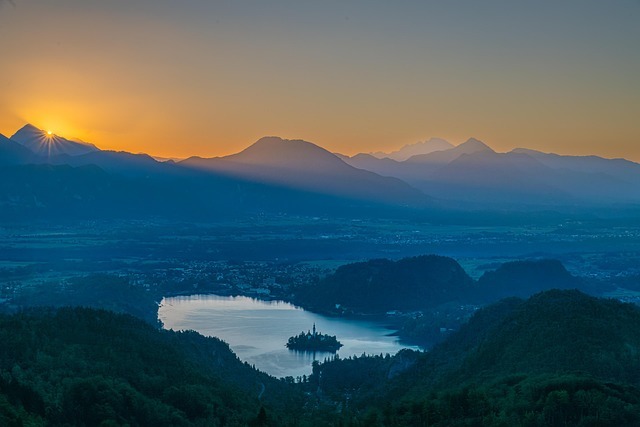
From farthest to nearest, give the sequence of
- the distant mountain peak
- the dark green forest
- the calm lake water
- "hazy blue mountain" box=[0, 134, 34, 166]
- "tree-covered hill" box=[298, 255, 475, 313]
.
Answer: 1. the distant mountain peak
2. "hazy blue mountain" box=[0, 134, 34, 166]
3. "tree-covered hill" box=[298, 255, 475, 313]
4. the calm lake water
5. the dark green forest

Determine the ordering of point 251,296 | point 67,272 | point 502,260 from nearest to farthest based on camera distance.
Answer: point 251,296 < point 67,272 < point 502,260

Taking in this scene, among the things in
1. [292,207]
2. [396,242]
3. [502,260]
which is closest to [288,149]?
[292,207]

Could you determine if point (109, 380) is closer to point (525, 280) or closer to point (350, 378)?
point (350, 378)

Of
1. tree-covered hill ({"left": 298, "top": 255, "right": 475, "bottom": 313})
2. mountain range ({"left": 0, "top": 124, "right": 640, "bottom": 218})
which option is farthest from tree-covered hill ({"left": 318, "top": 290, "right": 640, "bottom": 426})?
mountain range ({"left": 0, "top": 124, "right": 640, "bottom": 218})

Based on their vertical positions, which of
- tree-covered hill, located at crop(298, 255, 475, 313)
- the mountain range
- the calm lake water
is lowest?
the calm lake water

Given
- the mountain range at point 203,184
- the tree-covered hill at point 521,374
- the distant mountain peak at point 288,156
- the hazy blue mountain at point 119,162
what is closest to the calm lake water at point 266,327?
the tree-covered hill at point 521,374

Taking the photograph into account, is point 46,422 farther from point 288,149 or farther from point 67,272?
point 288,149

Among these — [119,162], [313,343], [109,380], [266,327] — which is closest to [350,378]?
[313,343]

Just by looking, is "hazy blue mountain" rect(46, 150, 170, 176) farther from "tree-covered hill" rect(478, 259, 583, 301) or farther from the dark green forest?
the dark green forest
